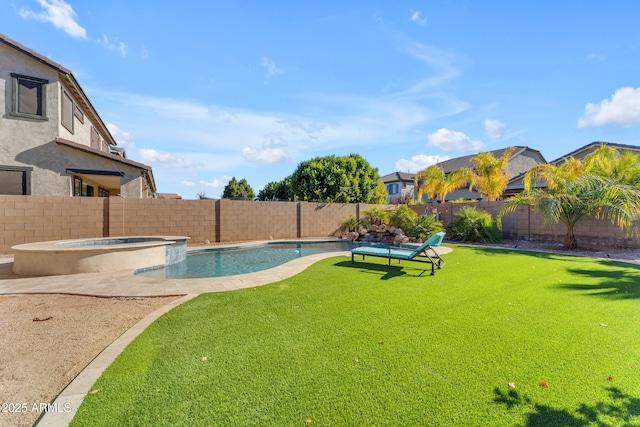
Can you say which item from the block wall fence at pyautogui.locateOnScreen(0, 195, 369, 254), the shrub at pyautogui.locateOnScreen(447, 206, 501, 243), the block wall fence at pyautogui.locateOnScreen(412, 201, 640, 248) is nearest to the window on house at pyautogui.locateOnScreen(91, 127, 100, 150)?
the block wall fence at pyautogui.locateOnScreen(0, 195, 369, 254)

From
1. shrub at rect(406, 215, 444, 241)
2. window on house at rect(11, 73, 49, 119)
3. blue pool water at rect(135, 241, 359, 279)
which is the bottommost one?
blue pool water at rect(135, 241, 359, 279)

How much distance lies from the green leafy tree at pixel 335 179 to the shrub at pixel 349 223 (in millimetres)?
5667

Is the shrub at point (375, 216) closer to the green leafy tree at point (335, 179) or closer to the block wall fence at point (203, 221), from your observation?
the block wall fence at point (203, 221)

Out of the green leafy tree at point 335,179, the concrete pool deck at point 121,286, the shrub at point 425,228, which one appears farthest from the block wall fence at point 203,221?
the green leafy tree at point 335,179

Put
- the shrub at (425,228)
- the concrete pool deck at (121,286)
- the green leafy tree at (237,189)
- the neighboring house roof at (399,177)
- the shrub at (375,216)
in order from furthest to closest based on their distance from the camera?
the green leafy tree at (237,189), the neighboring house roof at (399,177), the shrub at (375,216), the shrub at (425,228), the concrete pool deck at (121,286)

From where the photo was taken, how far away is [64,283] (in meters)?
6.32

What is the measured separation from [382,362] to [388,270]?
4.85 m

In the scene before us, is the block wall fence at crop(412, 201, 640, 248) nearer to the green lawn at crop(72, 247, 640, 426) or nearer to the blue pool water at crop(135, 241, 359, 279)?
the blue pool water at crop(135, 241, 359, 279)

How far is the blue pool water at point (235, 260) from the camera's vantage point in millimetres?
8469

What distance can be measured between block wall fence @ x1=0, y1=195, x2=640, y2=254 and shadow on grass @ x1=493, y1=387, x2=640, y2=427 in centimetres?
1224

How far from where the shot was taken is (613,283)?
6160mm

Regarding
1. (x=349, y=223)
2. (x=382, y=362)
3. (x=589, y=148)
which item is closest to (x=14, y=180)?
(x=349, y=223)

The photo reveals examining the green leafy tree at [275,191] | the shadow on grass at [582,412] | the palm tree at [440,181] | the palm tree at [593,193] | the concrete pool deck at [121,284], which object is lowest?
the shadow on grass at [582,412]

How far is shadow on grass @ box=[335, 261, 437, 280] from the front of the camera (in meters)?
7.16
